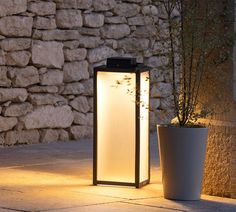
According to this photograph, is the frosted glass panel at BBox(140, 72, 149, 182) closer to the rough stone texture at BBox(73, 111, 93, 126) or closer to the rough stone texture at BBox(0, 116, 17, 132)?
the rough stone texture at BBox(0, 116, 17, 132)

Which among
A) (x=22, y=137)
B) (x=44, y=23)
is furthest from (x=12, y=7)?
(x=22, y=137)

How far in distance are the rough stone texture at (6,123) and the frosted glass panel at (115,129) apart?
9.00 feet

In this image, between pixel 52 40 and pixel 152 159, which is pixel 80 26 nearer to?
pixel 52 40

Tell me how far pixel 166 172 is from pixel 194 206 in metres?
0.37

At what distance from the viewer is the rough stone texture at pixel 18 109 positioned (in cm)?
1013

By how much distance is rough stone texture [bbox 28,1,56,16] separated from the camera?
1031 centimetres

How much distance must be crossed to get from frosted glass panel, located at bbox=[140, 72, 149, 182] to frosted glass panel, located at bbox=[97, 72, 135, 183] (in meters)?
0.07

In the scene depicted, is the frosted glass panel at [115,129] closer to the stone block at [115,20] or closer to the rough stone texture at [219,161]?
the rough stone texture at [219,161]

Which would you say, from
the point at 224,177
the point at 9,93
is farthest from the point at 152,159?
the point at 224,177

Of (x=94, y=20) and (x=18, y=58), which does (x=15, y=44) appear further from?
(x=94, y=20)

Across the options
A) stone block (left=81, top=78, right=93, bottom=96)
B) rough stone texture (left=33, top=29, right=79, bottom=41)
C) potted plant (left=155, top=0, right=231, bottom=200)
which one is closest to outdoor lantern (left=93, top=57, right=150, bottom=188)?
potted plant (left=155, top=0, right=231, bottom=200)

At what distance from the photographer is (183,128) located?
22.5 ft

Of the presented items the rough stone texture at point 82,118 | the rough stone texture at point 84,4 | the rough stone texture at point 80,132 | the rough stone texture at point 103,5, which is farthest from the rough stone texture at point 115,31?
the rough stone texture at point 80,132

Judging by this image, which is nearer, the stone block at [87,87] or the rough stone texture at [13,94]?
the rough stone texture at [13,94]
